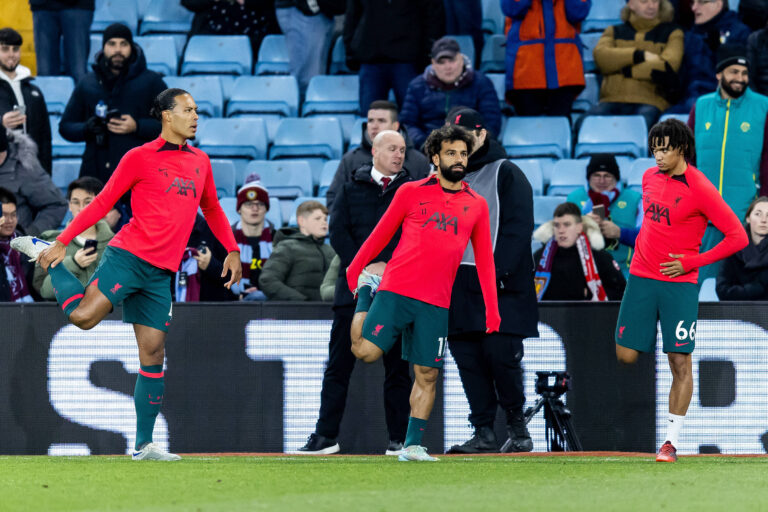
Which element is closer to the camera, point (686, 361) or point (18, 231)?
point (686, 361)

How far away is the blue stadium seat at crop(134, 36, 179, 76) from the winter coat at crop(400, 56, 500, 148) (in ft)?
13.0

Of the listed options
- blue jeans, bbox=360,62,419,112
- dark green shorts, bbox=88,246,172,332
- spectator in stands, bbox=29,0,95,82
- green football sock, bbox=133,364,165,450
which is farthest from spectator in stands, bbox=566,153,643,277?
spectator in stands, bbox=29,0,95,82

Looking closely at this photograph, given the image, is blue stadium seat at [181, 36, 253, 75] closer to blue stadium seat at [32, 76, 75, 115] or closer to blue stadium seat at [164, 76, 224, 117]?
blue stadium seat at [164, 76, 224, 117]

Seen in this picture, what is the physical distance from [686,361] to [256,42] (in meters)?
8.48

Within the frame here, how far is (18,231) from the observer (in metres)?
10.2

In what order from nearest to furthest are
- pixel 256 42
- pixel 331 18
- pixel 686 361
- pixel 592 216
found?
pixel 686 361
pixel 592 216
pixel 331 18
pixel 256 42

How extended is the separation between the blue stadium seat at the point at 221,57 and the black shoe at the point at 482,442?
7.39 meters

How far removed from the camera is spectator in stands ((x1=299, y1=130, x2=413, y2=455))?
840 centimetres

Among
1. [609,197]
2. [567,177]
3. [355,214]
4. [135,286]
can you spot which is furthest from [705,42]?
[135,286]

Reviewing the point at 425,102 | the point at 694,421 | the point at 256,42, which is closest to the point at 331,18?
the point at 256,42

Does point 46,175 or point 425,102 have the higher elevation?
point 425,102

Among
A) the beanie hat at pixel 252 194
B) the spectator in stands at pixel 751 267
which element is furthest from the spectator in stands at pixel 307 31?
the spectator in stands at pixel 751 267

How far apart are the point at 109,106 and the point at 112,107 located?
36 millimetres

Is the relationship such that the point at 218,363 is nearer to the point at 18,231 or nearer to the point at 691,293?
the point at 18,231
